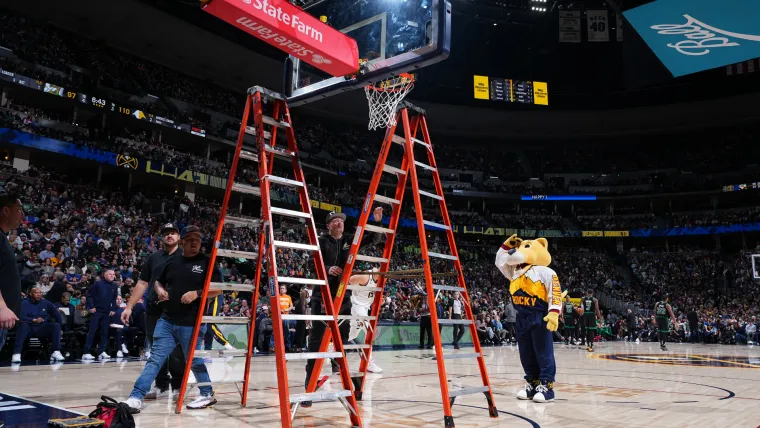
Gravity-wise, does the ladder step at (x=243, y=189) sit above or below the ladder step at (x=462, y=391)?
above

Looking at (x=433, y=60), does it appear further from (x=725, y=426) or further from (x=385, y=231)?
(x=725, y=426)

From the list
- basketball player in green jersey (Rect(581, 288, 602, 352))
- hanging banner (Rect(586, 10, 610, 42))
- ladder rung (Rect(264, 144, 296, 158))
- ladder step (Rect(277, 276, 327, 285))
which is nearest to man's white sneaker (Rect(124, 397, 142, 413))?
ladder step (Rect(277, 276, 327, 285))

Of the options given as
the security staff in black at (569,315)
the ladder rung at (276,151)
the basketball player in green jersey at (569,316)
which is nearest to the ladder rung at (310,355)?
the ladder rung at (276,151)

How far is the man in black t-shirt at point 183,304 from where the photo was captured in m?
5.33

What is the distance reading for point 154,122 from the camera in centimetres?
2825

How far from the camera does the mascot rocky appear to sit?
6.41 metres

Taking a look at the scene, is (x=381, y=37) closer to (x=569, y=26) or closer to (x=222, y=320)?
(x=222, y=320)

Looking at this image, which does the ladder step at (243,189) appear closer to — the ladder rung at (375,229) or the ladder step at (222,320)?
the ladder rung at (375,229)

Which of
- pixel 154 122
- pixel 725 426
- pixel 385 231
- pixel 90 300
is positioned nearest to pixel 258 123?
pixel 385 231

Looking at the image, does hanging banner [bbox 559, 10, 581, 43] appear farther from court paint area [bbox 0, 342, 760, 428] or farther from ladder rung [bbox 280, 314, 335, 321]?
ladder rung [bbox 280, 314, 335, 321]

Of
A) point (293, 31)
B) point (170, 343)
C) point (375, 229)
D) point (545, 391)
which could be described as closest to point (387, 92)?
point (293, 31)

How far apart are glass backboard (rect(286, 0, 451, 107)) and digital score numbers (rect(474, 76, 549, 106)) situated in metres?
31.1

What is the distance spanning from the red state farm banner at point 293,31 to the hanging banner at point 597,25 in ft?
112

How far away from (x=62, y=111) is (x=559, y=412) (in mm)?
30166
